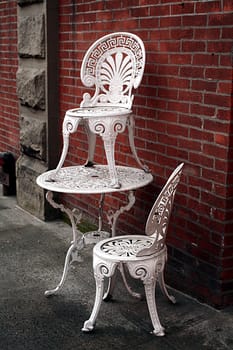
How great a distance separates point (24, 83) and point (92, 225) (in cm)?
168

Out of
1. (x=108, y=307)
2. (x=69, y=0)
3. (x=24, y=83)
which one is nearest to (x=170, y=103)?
(x=108, y=307)

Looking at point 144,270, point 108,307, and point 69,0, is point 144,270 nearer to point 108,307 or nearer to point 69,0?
point 108,307

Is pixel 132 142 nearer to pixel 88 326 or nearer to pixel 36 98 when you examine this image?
pixel 88 326

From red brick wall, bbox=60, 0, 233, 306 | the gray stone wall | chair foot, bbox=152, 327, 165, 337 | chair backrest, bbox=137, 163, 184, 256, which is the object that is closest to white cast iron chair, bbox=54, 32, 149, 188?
red brick wall, bbox=60, 0, 233, 306

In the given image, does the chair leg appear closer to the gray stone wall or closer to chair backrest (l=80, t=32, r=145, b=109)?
chair backrest (l=80, t=32, r=145, b=109)

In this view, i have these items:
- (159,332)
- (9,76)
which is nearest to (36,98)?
(9,76)

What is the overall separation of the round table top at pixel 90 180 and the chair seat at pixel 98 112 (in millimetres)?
431

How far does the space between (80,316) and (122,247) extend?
0.55m

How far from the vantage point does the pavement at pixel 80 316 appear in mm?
3189

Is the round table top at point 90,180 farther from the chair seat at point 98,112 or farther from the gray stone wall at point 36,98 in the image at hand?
the gray stone wall at point 36,98

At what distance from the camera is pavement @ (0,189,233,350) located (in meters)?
3.19

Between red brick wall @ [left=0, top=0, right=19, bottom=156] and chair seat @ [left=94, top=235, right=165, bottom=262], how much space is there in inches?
125

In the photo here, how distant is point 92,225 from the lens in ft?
16.4

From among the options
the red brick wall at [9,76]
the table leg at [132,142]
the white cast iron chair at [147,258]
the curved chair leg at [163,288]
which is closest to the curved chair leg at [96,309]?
the white cast iron chair at [147,258]
